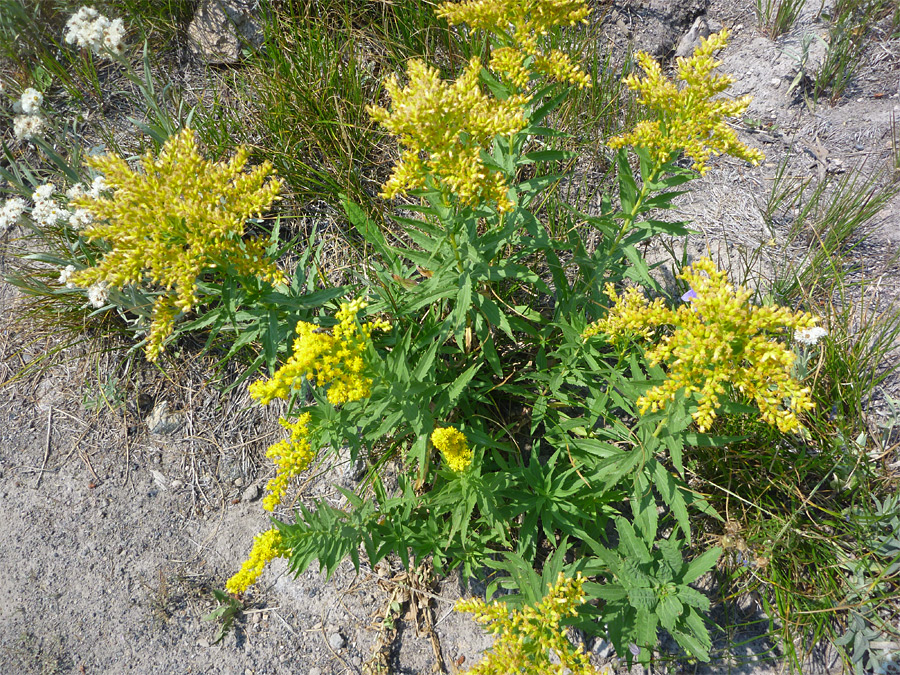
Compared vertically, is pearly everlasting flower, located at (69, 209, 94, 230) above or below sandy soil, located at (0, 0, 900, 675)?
above

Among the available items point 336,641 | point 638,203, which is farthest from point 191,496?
point 638,203

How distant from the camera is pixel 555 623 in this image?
2443 mm

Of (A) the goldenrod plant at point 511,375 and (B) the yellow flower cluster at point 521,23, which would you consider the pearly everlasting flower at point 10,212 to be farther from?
(B) the yellow flower cluster at point 521,23

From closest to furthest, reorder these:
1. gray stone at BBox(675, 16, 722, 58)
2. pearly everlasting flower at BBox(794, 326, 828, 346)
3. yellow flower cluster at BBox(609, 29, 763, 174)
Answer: yellow flower cluster at BBox(609, 29, 763, 174) < pearly everlasting flower at BBox(794, 326, 828, 346) < gray stone at BBox(675, 16, 722, 58)

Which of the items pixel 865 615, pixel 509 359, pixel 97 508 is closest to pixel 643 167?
pixel 509 359

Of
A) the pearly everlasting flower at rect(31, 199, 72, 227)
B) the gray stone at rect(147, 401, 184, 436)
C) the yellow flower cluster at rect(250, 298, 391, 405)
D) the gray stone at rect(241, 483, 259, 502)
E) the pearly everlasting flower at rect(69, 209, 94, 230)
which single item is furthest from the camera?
the gray stone at rect(147, 401, 184, 436)

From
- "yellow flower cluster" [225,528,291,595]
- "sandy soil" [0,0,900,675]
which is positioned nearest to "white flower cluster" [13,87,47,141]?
"sandy soil" [0,0,900,675]

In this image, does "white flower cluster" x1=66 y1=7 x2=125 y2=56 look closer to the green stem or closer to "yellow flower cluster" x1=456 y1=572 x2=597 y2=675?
the green stem

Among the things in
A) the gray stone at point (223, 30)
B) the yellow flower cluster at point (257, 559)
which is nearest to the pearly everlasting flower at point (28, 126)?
the gray stone at point (223, 30)

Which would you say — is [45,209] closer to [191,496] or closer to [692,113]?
[191,496]

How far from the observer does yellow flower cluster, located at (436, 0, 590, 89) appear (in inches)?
107

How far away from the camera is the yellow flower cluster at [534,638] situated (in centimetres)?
238

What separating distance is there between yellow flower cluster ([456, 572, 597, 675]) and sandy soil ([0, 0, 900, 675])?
4.13 ft

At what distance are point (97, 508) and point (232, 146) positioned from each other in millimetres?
3094
